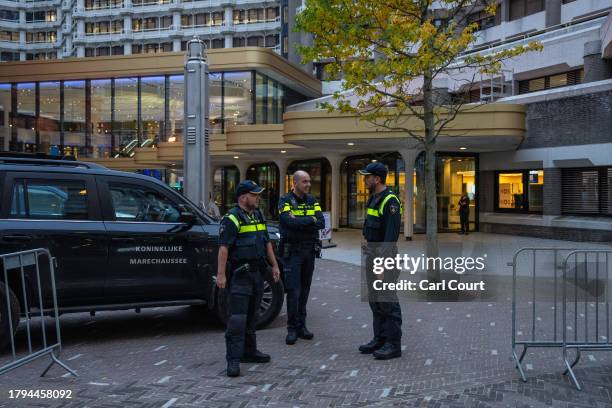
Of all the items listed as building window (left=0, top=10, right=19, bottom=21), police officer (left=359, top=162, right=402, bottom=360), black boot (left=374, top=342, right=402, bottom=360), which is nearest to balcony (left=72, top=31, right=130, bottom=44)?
building window (left=0, top=10, right=19, bottom=21)

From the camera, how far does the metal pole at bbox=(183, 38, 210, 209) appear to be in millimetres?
12836

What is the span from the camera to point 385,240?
6344 millimetres

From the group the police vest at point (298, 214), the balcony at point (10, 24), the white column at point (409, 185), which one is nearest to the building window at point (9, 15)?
the balcony at point (10, 24)

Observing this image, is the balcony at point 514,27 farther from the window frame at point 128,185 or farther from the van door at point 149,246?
the van door at point 149,246

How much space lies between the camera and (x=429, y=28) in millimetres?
10492

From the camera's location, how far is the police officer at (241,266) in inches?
231

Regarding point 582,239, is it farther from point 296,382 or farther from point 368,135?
point 296,382

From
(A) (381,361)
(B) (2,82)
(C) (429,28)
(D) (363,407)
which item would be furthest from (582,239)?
(B) (2,82)

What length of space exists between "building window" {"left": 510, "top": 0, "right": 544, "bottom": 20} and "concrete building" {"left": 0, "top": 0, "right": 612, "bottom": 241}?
76 millimetres

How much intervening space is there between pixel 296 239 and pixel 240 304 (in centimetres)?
142

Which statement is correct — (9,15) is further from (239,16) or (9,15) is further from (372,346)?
(372,346)

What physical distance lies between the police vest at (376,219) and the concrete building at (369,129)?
11344 mm

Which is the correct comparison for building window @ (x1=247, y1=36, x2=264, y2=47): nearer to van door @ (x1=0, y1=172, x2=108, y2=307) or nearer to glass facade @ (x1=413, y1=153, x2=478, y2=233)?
glass facade @ (x1=413, y1=153, x2=478, y2=233)

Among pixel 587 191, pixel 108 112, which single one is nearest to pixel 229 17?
pixel 108 112
